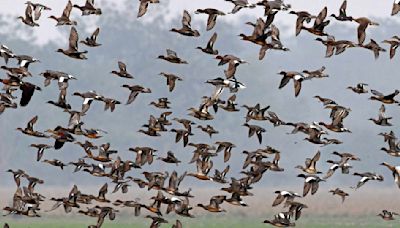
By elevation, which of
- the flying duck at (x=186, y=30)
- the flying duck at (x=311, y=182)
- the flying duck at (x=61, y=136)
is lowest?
the flying duck at (x=311, y=182)

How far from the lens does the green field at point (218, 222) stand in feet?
151

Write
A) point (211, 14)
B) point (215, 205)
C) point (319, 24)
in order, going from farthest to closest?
point (215, 205) < point (211, 14) < point (319, 24)

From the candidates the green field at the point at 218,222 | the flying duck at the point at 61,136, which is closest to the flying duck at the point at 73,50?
the flying duck at the point at 61,136

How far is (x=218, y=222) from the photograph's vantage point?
159 ft

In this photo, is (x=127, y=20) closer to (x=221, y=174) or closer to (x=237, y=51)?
(x=237, y=51)

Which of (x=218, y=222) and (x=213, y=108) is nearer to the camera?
(x=213, y=108)

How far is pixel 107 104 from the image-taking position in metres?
23.8

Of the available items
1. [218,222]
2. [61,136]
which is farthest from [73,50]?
[218,222]

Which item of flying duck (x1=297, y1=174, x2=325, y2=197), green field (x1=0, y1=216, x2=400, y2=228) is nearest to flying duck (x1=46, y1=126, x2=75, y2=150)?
flying duck (x1=297, y1=174, x2=325, y2=197)

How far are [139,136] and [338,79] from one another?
105 ft

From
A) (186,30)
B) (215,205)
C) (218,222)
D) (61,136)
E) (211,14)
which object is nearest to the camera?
(186,30)

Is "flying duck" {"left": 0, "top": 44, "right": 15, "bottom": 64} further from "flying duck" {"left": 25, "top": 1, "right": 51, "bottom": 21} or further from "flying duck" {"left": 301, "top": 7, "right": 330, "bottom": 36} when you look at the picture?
"flying duck" {"left": 301, "top": 7, "right": 330, "bottom": 36}

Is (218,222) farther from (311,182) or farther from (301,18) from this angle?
(301,18)

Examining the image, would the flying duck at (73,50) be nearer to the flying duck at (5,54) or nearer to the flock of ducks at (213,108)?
the flock of ducks at (213,108)
